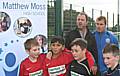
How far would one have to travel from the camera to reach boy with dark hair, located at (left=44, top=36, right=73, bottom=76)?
18.3ft

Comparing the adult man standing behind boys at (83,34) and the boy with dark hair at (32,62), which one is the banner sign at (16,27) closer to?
the boy with dark hair at (32,62)

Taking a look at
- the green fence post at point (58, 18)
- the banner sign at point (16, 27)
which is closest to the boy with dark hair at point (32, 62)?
the banner sign at point (16, 27)

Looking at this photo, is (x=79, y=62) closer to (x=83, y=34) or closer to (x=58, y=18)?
(x=83, y=34)

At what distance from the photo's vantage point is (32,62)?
5.69 metres

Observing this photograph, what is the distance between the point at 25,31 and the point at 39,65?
65 centimetres

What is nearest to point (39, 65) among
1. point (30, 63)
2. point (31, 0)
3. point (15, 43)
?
point (30, 63)

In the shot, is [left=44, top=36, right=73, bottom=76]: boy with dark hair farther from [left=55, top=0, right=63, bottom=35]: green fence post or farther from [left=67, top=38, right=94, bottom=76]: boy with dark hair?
[left=55, top=0, right=63, bottom=35]: green fence post

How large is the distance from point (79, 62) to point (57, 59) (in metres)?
0.54

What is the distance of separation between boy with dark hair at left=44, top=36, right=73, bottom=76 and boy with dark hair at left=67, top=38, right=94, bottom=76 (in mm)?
378

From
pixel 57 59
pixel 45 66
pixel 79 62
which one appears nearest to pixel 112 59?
pixel 79 62

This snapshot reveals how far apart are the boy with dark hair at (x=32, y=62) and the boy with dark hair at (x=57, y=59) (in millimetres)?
118

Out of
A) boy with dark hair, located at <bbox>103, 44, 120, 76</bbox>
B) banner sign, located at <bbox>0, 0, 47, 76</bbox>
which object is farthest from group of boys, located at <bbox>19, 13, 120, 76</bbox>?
banner sign, located at <bbox>0, 0, 47, 76</bbox>

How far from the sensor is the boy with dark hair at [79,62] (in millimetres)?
5105

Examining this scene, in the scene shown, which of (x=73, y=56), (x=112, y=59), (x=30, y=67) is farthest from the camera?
(x=30, y=67)
